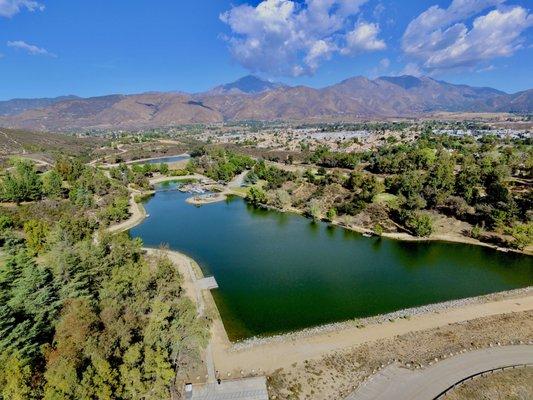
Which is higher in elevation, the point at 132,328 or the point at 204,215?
the point at 132,328

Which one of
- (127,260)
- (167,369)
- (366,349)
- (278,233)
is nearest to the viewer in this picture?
(167,369)

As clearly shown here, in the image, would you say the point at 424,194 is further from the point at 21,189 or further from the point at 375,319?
the point at 21,189

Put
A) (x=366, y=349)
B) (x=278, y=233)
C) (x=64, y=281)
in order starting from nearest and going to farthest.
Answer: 1. (x=366, y=349)
2. (x=64, y=281)
3. (x=278, y=233)

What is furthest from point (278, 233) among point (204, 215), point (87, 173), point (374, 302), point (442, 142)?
point (442, 142)

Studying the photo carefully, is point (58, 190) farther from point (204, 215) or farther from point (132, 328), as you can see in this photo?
point (132, 328)

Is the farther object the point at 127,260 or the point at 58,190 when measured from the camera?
the point at 58,190
